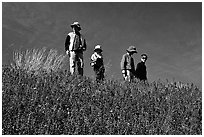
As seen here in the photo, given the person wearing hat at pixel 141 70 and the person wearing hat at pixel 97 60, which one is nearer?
the person wearing hat at pixel 97 60

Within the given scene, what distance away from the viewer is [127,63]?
13250 millimetres

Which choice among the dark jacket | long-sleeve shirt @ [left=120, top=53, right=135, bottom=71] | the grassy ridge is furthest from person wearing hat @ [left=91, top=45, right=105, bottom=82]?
the grassy ridge

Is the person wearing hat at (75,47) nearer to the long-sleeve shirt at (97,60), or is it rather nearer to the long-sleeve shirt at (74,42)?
the long-sleeve shirt at (74,42)

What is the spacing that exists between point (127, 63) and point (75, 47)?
236 centimetres

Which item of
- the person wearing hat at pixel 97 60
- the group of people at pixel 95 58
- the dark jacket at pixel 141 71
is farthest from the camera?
the dark jacket at pixel 141 71

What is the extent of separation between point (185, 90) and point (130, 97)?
71.7 inches

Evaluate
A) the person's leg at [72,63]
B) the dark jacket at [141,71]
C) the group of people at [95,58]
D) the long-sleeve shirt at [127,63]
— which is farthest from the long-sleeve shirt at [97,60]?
the dark jacket at [141,71]

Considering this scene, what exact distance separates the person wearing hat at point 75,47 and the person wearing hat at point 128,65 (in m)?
1.93

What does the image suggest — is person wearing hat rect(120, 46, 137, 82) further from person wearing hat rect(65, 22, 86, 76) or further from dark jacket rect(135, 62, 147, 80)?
person wearing hat rect(65, 22, 86, 76)

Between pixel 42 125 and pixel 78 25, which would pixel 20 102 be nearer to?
pixel 42 125

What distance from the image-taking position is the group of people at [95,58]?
11570 millimetres

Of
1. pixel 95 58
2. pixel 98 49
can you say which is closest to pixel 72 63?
pixel 95 58

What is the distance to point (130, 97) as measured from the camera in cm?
771

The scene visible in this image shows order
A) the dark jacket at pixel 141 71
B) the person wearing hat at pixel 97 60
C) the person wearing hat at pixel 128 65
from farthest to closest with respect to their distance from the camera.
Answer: the dark jacket at pixel 141 71, the person wearing hat at pixel 128 65, the person wearing hat at pixel 97 60
